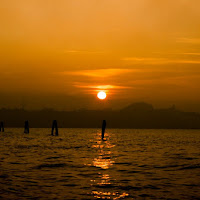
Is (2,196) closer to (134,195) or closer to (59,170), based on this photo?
(134,195)

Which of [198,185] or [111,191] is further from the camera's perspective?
[198,185]

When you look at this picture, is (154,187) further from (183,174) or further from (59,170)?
(59,170)

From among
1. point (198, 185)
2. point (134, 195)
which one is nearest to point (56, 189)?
point (134, 195)

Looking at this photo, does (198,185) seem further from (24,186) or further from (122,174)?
(24,186)

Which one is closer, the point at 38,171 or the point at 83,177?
the point at 83,177

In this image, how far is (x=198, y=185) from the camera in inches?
662

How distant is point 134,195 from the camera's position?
1456 cm

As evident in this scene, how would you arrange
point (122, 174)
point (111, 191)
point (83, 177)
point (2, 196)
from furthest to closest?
1. point (122, 174)
2. point (83, 177)
3. point (111, 191)
4. point (2, 196)

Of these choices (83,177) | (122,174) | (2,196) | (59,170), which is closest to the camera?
(2,196)

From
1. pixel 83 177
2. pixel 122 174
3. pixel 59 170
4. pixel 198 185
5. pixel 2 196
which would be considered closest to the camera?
pixel 2 196

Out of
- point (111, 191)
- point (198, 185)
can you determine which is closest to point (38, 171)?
point (111, 191)

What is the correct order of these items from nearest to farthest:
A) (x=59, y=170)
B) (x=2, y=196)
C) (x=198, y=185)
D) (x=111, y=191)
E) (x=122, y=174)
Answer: (x=2, y=196) < (x=111, y=191) < (x=198, y=185) < (x=122, y=174) < (x=59, y=170)

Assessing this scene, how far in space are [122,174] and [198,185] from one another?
4.82 metres

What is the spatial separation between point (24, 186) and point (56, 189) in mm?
1557
